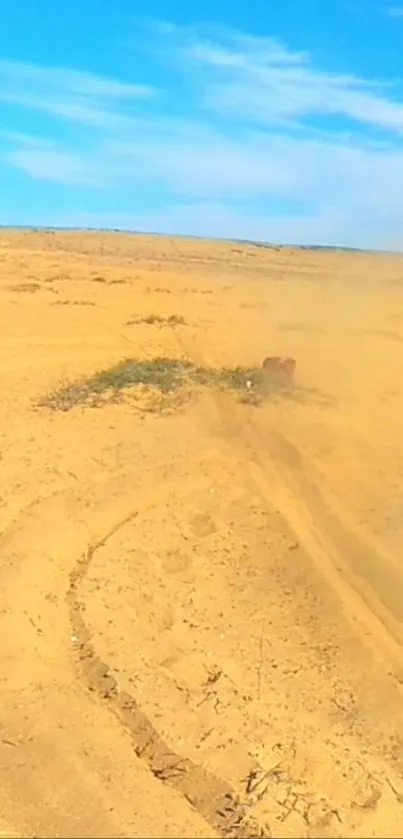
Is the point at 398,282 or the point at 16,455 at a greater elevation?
the point at 398,282

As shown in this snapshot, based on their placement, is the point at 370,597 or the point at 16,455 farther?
the point at 16,455

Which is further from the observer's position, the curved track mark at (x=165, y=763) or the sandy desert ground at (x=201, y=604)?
the sandy desert ground at (x=201, y=604)

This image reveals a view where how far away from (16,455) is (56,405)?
4.88 ft

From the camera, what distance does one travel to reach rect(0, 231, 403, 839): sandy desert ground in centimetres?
368

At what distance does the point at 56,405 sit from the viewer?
29.8 ft

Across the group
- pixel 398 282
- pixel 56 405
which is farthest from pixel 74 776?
pixel 398 282

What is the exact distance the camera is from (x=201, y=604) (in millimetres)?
5371

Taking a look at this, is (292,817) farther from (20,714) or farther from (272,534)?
(272,534)

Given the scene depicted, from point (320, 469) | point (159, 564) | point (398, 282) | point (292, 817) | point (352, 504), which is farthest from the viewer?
point (398, 282)

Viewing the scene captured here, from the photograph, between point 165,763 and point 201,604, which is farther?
point 201,604

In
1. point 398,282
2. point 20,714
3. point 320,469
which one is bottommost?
point 20,714

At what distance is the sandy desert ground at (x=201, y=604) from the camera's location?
3678 millimetres

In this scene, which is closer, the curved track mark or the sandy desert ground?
the curved track mark

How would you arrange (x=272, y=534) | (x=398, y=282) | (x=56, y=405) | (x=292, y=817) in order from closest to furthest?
(x=292, y=817) < (x=272, y=534) < (x=56, y=405) < (x=398, y=282)
